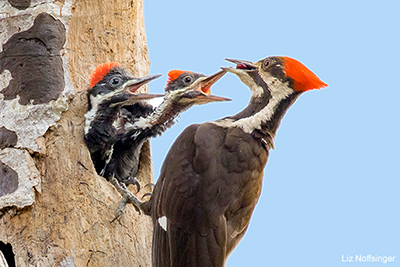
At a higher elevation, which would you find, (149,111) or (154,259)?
(149,111)

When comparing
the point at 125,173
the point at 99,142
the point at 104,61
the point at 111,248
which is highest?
the point at 104,61

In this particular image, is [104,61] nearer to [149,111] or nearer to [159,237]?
[149,111]

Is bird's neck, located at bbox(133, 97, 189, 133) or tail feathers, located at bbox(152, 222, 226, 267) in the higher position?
bird's neck, located at bbox(133, 97, 189, 133)

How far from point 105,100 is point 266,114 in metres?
0.79

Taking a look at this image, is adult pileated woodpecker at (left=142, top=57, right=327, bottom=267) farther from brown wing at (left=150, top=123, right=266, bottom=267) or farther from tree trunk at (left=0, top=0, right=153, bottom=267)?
tree trunk at (left=0, top=0, right=153, bottom=267)

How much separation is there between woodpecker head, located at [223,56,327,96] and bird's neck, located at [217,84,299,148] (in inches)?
0.6

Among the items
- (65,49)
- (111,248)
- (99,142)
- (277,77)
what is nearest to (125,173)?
(99,142)

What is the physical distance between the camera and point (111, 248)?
7.75ft

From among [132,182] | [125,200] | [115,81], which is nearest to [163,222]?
[125,200]

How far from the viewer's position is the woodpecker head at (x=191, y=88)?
283 centimetres

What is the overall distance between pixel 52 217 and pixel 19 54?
0.80 metres

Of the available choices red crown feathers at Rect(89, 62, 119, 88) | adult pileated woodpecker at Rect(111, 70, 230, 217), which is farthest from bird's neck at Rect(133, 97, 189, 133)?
red crown feathers at Rect(89, 62, 119, 88)

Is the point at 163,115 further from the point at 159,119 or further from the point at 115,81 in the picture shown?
the point at 115,81

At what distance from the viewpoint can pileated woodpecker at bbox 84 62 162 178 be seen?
2.57 m
